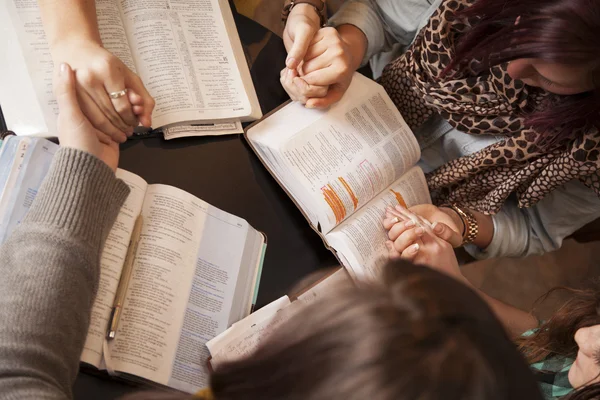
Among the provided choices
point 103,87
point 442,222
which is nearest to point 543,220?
point 442,222

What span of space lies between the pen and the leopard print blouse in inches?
23.8

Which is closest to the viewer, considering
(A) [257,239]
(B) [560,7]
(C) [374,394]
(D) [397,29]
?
(C) [374,394]

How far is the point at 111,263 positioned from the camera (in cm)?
69

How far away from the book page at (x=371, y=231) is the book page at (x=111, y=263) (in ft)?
1.07

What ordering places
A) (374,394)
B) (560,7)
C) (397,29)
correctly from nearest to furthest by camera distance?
(374,394) → (560,7) → (397,29)

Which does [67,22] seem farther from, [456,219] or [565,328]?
[565,328]

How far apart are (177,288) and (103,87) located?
0.30 m

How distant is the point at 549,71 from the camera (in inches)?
30.7

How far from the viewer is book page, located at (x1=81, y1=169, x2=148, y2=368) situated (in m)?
0.65

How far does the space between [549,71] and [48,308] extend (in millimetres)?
759

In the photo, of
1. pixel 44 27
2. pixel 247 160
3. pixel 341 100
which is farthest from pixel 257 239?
pixel 44 27

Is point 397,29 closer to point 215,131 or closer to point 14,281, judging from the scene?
point 215,131

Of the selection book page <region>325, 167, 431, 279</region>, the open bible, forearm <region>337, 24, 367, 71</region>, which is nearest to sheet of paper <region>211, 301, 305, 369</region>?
the open bible

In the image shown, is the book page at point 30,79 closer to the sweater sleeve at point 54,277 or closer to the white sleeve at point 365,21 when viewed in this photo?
the sweater sleeve at point 54,277
